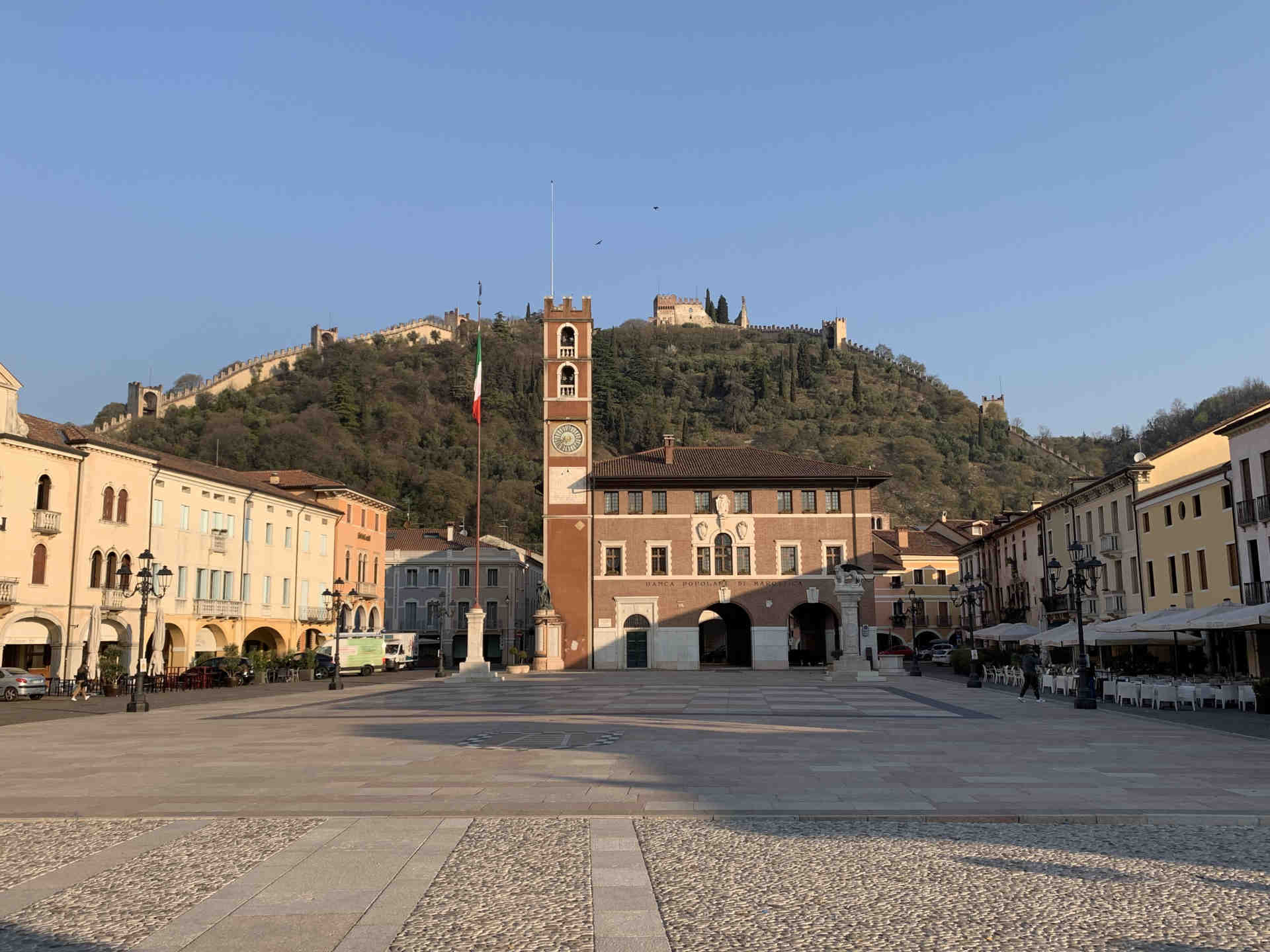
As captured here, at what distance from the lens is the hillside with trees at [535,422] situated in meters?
115

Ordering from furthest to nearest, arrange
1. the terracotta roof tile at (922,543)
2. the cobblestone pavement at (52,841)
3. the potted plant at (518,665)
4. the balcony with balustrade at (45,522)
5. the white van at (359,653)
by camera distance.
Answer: the terracotta roof tile at (922,543) < the white van at (359,653) < the potted plant at (518,665) < the balcony with balustrade at (45,522) < the cobblestone pavement at (52,841)

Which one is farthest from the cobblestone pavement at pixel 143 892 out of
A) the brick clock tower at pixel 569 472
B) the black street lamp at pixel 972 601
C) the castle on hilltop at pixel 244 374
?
the castle on hilltop at pixel 244 374

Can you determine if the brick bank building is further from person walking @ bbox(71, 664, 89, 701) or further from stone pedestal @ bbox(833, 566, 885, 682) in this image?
person walking @ bbox(71, 664, 89, 701)

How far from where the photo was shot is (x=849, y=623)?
148ft

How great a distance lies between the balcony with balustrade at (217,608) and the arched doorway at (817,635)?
30314 mm

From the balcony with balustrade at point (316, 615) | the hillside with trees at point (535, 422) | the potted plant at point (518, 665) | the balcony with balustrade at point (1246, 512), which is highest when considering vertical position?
the hillside with trees at point (535, 422)

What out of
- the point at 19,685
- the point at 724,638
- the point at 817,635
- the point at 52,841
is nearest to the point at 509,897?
the point at 52,841

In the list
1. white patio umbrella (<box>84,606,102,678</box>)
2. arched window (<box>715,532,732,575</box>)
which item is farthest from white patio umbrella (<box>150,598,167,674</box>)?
arched window (<box>715,532,732,575</box>)

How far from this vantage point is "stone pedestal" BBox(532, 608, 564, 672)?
57906 millimetres

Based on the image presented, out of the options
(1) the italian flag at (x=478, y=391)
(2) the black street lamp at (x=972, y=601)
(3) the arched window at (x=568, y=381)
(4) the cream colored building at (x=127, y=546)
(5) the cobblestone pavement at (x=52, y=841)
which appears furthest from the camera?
(3) the arched window at (x=568, y=381)

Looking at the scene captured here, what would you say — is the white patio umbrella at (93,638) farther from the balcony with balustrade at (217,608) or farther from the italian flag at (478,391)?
the italian flag at (478,391)

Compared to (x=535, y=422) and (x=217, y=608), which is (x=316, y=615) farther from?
(x=535, y=422)

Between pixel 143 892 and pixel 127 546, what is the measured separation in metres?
41.2

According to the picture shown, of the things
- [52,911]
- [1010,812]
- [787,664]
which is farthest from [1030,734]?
[787,664]
